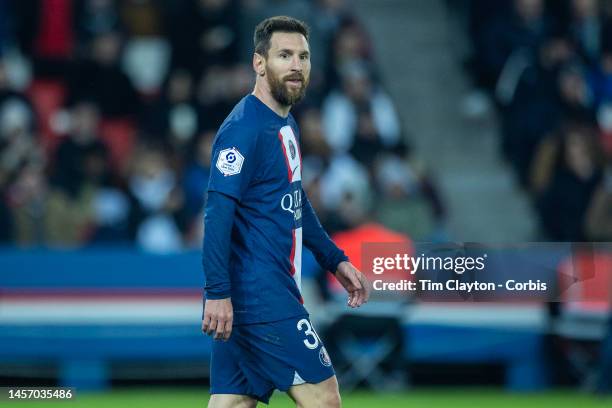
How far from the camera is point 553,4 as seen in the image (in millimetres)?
14930

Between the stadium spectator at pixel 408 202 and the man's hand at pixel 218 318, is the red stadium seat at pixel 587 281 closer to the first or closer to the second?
the stadium spectator at pixel 408 202

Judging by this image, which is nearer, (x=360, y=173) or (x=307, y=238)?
(x=307, y=238)

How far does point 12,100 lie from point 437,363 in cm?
535

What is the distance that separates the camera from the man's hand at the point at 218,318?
5.22 metres

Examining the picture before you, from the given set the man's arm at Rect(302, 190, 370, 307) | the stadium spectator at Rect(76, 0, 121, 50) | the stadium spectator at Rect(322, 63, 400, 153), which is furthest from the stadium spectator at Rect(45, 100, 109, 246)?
the man's arm at Rect(302, 190, 370, 307)

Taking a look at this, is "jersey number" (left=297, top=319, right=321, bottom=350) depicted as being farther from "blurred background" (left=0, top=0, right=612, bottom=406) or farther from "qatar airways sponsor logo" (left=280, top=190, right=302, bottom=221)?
"blurred background" (left=0, top=0, right=612, bottom=406)

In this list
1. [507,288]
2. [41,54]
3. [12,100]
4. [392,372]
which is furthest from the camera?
[41,54]

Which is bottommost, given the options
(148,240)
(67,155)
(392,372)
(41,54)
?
(392,372)

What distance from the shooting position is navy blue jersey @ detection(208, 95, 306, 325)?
547 cm

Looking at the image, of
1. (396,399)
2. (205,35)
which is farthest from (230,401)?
(205,35)

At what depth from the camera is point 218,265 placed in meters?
5.27

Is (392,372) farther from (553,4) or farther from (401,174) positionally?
(553,4)

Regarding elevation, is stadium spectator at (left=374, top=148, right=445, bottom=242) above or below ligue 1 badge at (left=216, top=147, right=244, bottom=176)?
below

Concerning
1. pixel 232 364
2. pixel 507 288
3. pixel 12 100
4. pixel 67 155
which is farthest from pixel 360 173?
pixel 232 364
